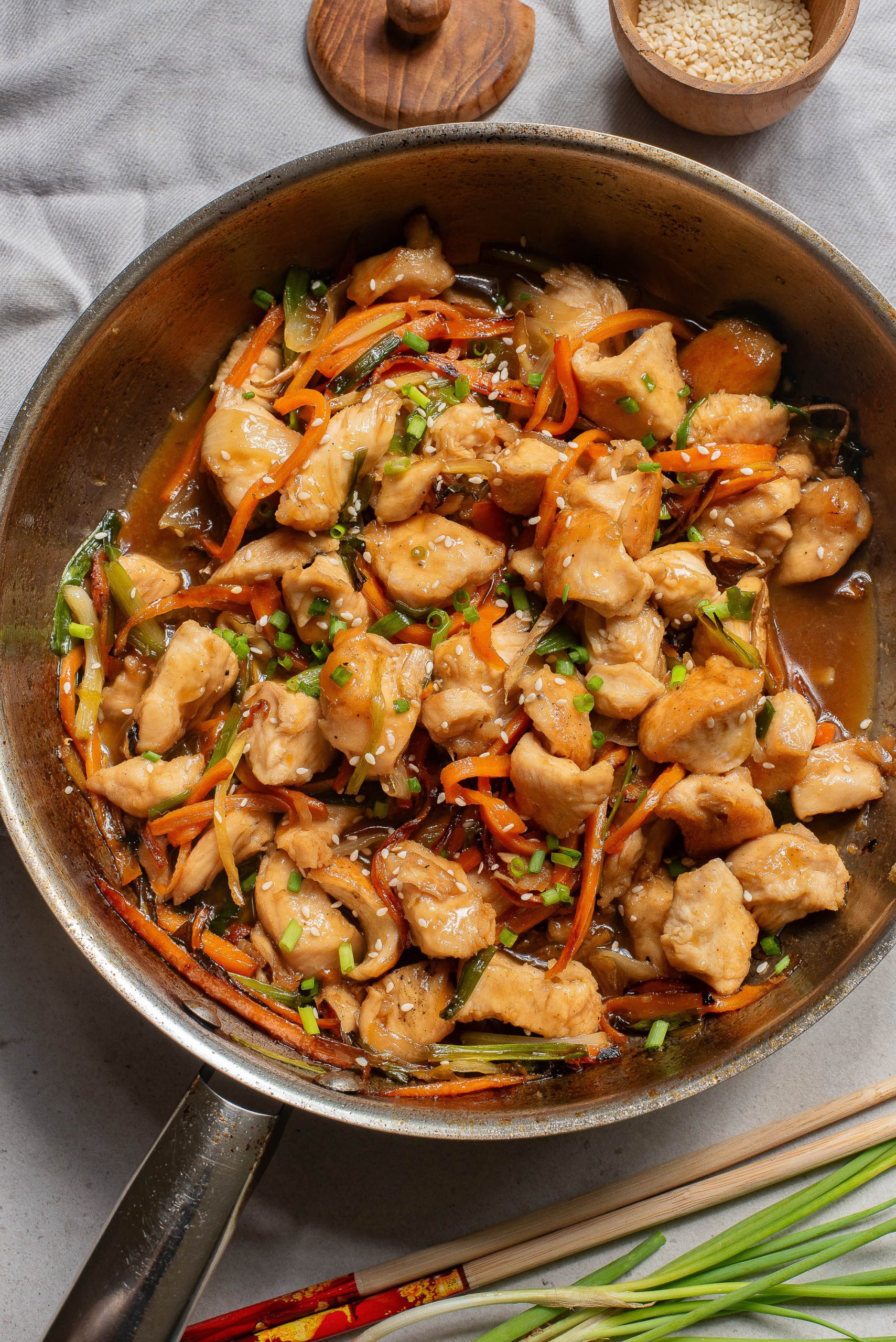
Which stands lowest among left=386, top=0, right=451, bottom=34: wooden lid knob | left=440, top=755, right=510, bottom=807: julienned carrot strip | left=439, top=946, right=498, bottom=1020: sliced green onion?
left=439, top=946, right=498, bottom=1020: sliced green onion

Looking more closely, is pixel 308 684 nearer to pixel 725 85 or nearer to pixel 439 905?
pixel 439 905

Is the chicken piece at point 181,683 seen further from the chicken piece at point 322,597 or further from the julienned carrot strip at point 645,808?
the julienned carrot strip at point 645,808

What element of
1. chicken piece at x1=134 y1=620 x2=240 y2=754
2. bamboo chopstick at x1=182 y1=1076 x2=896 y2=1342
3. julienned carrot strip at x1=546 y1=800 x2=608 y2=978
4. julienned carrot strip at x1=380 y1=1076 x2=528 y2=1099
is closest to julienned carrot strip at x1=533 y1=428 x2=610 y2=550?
julienned carrot strip at x1=546 y1=800 x2=608 y2=978

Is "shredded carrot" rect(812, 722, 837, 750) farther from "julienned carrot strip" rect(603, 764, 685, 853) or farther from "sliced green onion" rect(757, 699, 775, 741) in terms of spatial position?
"julienned carrot strip" rect(603, 764, 685, 853)

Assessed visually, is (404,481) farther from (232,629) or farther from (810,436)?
(810,436)

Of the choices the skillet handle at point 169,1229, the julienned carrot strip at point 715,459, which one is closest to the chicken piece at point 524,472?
the julienned carrot strip at point 715,459

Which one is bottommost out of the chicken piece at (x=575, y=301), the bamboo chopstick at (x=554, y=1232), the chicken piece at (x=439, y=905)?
the bamboo chopstick at (x=554, y=1232)
